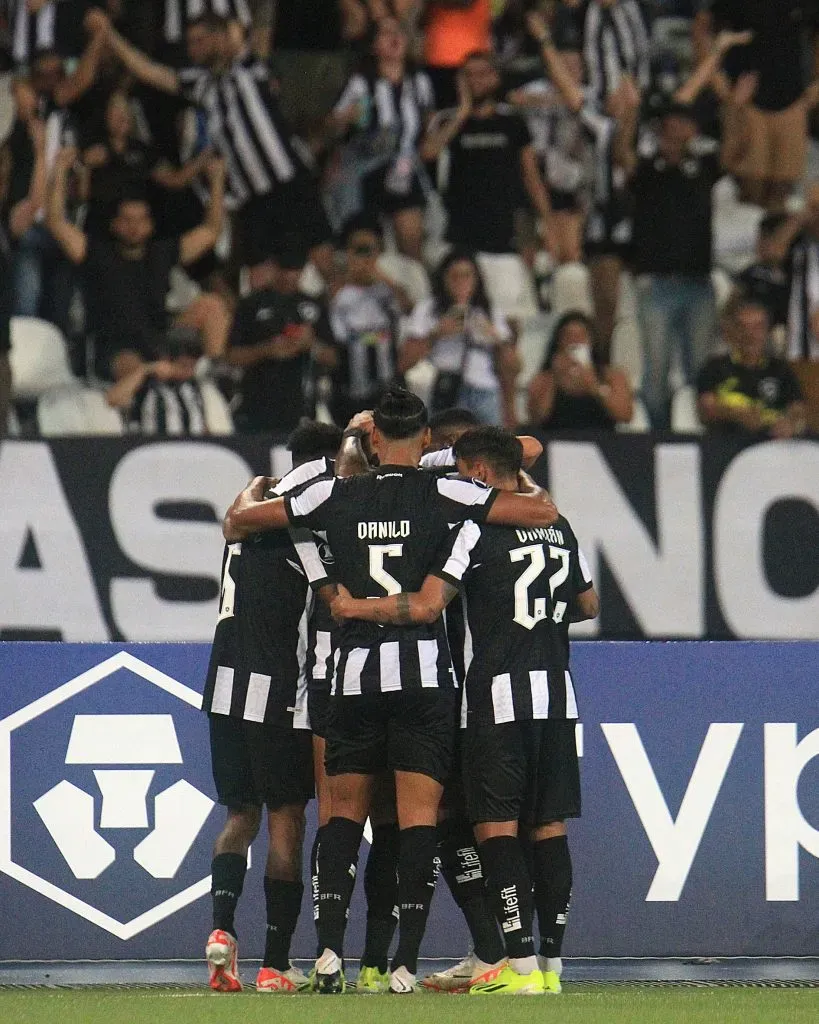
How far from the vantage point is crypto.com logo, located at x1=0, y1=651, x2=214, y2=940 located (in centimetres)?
674

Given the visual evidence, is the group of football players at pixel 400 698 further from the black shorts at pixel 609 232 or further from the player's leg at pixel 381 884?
the black shorts at pixel 609 232

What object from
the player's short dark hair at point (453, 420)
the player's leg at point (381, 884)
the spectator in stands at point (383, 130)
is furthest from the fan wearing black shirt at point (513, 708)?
the spectator in stands at point (383, 130)

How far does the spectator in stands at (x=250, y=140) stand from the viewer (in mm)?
11086

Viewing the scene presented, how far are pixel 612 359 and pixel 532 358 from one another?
1.60 feet

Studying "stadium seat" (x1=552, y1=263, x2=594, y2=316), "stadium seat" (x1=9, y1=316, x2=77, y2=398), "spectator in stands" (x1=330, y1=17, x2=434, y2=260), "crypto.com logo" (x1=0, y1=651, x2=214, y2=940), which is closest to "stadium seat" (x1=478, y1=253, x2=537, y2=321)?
"stadium seat" (x1=552, y1=263, x2=594, y2=316)

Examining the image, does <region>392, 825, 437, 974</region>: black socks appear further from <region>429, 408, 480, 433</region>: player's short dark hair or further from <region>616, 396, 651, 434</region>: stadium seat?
<region>616, 396, 651, 434</region>: stadium seat

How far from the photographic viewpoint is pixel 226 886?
5.97 meters

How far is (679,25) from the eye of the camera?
12.3 meters

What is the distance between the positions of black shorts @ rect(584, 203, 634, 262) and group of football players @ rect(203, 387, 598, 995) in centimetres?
528

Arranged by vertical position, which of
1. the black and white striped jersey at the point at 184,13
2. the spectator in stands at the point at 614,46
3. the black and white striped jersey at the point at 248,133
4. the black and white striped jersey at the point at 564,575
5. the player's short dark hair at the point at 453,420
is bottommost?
the black and white striped jersey at the point at 564,575

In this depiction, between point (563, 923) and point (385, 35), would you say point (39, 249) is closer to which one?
point (385, 35)

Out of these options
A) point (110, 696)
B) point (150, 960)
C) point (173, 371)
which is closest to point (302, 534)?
point (110, 696)

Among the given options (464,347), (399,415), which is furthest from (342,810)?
(464,347)

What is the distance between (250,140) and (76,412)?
80.7 inches
